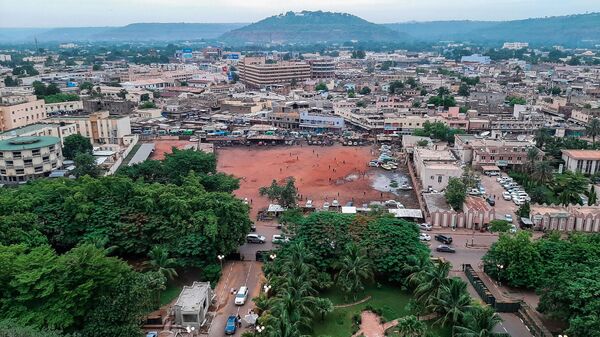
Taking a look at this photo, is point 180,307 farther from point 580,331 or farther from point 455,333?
point 580,331

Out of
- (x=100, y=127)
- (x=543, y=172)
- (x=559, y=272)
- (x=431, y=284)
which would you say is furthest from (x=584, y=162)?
(x=100, y=127)

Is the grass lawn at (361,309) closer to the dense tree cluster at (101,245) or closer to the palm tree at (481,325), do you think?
the palm tree at (481,325)

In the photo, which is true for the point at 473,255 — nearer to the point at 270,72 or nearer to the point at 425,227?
the point at 425,227

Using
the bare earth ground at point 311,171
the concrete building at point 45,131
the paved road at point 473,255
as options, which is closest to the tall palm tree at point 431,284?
the paved road at point 473,255

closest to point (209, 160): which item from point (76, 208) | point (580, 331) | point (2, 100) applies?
point (76, 208)

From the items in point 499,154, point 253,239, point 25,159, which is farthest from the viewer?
point 499,154

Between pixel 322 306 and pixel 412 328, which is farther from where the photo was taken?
pixel 322 306

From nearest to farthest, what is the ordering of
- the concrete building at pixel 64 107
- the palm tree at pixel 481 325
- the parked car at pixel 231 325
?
1. the palm tree at pixel 481 325
2. the parked car at pixel 231 325
3. the concrete building at pixel 64 107
